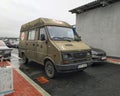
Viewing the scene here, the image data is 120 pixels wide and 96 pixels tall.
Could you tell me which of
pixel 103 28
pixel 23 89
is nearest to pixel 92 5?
pixel 103 28

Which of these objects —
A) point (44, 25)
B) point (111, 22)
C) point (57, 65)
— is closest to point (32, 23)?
point (44, 25)

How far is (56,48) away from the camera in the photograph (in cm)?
503

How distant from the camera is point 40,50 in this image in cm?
618

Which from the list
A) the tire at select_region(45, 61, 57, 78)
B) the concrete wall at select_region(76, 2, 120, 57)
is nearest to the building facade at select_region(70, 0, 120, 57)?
the concrete wall at select_region(76, 2, 120, 57)

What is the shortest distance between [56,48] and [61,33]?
124 cm

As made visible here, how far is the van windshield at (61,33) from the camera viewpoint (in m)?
5.70

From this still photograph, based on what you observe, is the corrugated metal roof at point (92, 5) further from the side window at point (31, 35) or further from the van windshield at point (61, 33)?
the side window at point (31, 35)

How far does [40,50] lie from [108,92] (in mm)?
3467

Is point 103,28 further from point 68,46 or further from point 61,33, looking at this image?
point 68,46

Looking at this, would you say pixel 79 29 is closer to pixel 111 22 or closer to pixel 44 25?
pixel 111 22

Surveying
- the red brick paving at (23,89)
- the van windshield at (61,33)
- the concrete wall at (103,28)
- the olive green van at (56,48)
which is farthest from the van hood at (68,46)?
the concrete wall at (103,28)

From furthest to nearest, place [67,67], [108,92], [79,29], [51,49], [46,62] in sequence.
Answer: [79,29]
[46,62]
[51,49]
[67,67]
[108,92]

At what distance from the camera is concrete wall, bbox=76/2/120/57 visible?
1086 centimetres

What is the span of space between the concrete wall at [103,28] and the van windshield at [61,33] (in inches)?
236
